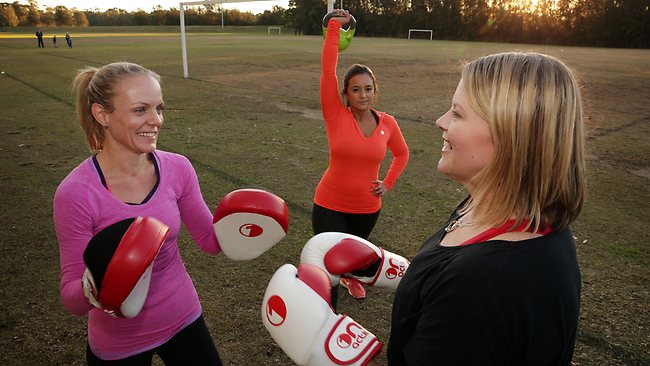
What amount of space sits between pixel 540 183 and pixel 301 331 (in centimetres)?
94

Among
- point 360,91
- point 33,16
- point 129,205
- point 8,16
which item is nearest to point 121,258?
point 129,205

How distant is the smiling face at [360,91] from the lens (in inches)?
128

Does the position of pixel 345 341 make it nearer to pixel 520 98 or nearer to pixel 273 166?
pixel 520 98

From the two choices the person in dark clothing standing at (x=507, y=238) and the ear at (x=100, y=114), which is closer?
the person in dark clothing standing at (x=507, y=238)

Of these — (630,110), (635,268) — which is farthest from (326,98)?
(630,110)

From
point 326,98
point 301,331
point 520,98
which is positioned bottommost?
point 301,331

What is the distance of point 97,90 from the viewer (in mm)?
1954

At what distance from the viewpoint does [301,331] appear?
5.17ft

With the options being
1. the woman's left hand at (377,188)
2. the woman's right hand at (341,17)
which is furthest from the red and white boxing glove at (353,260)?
the woman's right hand at (341,17)

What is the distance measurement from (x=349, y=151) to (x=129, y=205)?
5.54 ft

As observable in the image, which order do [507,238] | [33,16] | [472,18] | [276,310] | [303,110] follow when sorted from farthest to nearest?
[33,16] → [472,18] → [303,110] → [276,310] → [507,238]

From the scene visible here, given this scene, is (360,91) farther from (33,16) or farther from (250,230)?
(33,16)

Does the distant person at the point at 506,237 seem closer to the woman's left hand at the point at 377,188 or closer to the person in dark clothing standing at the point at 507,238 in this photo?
the person in dark clothing standing at the point at 507,238

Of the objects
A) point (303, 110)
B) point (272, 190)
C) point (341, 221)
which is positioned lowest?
point (272, 190)
